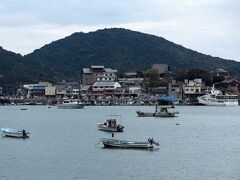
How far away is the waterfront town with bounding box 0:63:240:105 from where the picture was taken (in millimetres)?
158250

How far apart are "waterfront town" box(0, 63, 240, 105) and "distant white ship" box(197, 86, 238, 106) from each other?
2.82 m

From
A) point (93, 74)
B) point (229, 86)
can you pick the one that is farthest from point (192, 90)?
point (93, 74)

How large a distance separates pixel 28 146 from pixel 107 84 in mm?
117064

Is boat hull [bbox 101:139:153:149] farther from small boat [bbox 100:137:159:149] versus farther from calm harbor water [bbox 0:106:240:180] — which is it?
calm harbor water [bbox 0:106:240:180]

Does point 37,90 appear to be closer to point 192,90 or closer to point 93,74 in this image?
point 93,74

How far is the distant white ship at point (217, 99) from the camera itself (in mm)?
151250

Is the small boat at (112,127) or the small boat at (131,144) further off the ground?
the small boat at (112,127)

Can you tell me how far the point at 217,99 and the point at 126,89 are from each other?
24404 millimetres

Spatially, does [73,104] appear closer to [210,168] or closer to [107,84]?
[107,84]

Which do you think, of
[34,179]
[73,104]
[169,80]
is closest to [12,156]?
[34,179]

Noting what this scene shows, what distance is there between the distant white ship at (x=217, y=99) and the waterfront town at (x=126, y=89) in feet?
9.27

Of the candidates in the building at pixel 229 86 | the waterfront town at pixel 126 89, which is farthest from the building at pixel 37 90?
the building at pixel 229 86

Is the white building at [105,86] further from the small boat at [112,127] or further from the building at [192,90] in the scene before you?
the small boat at [112,127]

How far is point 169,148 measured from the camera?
45.1 meters
